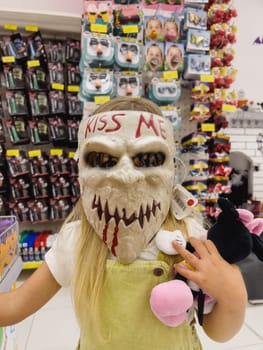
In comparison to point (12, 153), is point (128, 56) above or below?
above

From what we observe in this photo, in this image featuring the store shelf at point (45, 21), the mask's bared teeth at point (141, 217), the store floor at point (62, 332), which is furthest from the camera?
the store shelf at point (45, 21)

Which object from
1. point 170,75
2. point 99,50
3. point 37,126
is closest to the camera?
point 99,50

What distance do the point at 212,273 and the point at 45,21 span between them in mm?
2239

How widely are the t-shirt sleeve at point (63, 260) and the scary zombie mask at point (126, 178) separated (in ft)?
0.39

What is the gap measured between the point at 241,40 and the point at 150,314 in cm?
316

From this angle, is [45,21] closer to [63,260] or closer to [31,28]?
[31,28]

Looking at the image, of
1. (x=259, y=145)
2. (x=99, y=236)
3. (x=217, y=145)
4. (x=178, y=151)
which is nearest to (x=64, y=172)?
(x=178, y=151)

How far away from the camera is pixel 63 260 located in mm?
672

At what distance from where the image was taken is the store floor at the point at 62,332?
139 cm

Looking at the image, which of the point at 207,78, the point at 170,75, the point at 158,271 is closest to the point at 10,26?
the point at 170,75

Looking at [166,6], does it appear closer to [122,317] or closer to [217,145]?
[217,145]

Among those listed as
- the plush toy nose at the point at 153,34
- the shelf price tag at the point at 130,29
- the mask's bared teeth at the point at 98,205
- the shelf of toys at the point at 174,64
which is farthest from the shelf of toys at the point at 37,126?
the mask's bared teeth at the point at 98,205

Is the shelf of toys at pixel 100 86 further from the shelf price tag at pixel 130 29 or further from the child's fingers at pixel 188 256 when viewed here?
the child's fingers at pixel 188 256

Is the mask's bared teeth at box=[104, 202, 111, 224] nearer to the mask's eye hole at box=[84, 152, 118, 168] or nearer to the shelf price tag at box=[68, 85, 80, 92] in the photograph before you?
the mask's eye hole at box=[84, 152, 118, 168]
